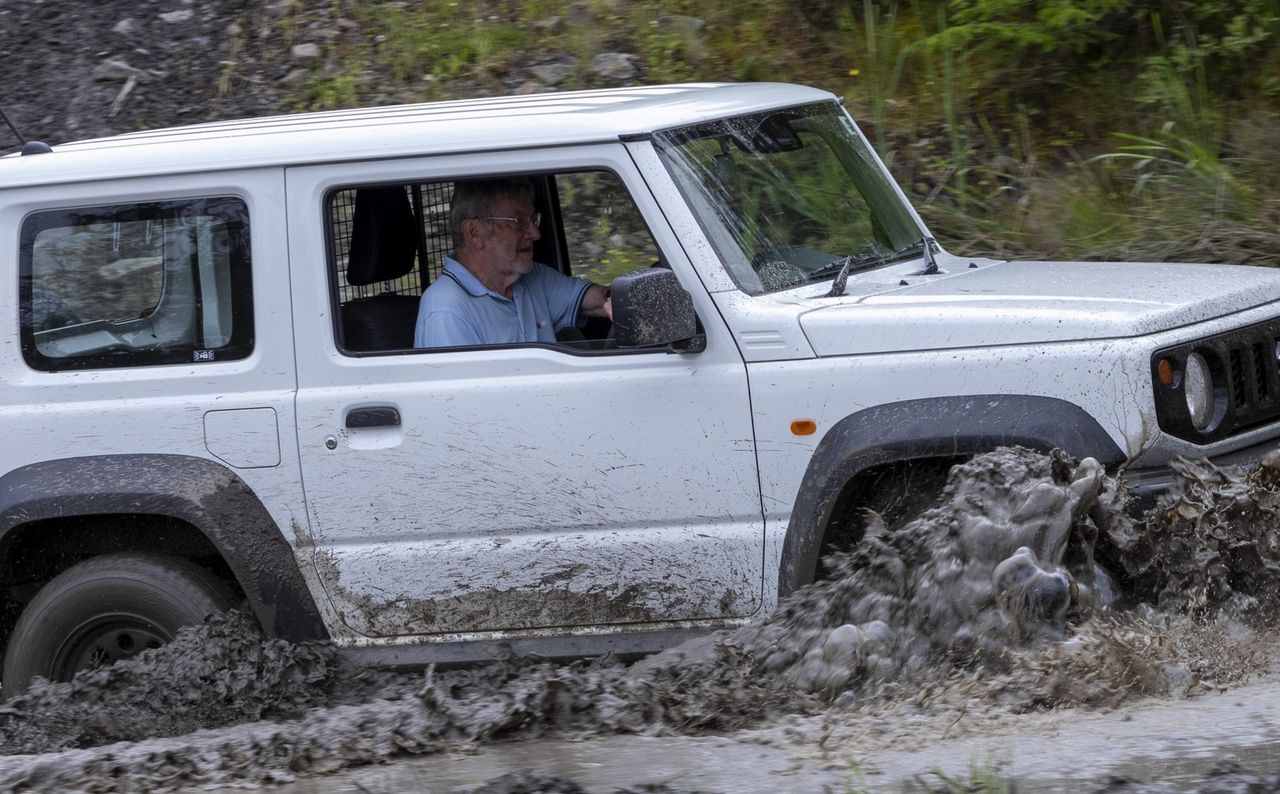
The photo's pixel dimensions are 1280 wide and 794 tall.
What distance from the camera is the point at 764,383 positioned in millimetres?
3760

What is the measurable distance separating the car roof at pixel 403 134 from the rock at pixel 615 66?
14.2 ft

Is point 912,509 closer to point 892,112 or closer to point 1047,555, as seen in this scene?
point 1047,555

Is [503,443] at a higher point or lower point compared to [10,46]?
lower

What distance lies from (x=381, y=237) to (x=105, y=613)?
1352mm

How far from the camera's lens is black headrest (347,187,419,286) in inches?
166

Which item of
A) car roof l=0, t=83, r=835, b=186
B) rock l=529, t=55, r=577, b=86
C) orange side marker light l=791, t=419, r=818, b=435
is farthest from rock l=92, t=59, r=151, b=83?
orange side marker light l=791, t=419, r=818, b=435

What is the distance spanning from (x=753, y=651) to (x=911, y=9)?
5529mm

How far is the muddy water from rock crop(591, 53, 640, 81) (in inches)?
218

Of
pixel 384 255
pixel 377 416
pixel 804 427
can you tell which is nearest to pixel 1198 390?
pixel 804 427

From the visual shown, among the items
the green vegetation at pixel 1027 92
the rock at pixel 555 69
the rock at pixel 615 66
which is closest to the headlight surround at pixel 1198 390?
Answer: the green vegetation at pixel 1027 92

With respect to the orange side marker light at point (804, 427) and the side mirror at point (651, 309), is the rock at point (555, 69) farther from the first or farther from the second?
the orange side marker light at point (804, 427)

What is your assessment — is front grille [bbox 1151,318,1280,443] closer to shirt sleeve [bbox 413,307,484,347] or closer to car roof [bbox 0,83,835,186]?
car roof [bbox 0,83,835,186]

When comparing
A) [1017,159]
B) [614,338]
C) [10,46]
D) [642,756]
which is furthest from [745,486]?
[10,46]

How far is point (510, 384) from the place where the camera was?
3.93m
